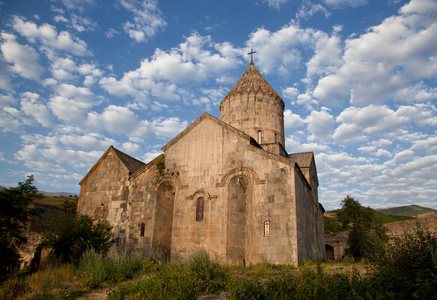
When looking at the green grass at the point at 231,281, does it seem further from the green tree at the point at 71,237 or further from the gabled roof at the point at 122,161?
the gabled roof at the point at 122,161

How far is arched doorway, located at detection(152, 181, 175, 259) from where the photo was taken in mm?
15000

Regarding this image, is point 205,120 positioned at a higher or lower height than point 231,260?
higher

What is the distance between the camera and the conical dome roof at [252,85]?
19219 millimetres

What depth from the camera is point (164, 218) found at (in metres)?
15.5

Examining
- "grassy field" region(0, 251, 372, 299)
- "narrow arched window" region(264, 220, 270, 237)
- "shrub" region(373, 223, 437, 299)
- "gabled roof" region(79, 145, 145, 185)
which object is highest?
"gabled roof" region(79, 145, 145, 185)

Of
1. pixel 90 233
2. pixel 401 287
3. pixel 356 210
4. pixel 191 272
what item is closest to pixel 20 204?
pixel 90 233

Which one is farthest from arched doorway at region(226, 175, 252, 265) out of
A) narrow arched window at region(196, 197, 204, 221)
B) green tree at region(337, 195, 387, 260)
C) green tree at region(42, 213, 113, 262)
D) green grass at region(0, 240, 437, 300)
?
green tree at region(337, 195, 387, 260)

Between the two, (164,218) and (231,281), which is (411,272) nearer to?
(231,281)

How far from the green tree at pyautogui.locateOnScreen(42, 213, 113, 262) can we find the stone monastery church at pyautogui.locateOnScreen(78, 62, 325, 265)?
92.4 inches

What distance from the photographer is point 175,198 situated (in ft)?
49.3

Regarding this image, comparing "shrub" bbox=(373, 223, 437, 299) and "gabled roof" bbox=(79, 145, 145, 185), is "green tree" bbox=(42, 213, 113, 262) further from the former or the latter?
"shrub" bbox=(373, 223, 437, 299)

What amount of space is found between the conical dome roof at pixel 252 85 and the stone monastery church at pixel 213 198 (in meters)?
1.34

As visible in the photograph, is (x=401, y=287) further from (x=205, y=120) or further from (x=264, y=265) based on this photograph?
(x=205, y=120)

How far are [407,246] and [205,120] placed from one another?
35.7ft
